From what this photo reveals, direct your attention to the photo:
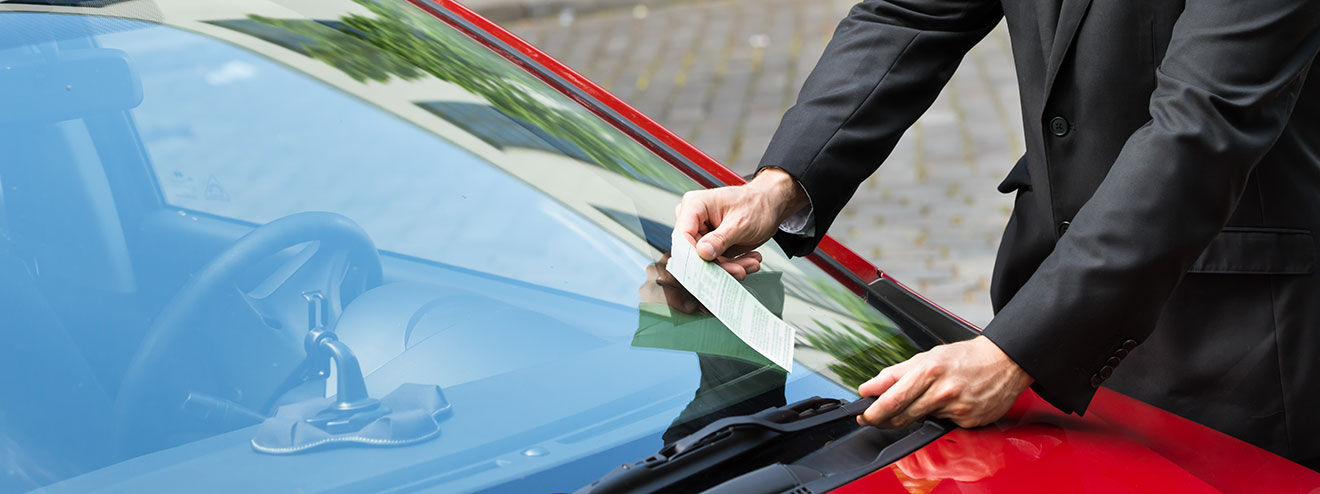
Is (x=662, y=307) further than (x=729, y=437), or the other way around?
(x=662, y=307)

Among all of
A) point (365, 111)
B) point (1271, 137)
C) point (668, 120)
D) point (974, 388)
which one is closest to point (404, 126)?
point (365, 111)

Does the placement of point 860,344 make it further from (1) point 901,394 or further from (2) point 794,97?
(2) point 794,97

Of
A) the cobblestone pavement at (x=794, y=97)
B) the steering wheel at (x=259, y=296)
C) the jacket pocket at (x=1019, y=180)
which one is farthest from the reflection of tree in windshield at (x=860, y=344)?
the cobblestone pavement at (x=794, y=97)

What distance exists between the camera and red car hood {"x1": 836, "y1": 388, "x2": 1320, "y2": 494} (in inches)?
52.6

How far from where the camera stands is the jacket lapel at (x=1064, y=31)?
5.04ft

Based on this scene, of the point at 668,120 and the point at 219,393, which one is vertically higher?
the point at 219,393

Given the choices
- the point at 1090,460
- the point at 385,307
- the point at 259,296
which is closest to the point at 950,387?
the point at 1090,460

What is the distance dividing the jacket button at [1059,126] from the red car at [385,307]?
0.31 meters

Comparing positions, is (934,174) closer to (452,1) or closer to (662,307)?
(452,1)

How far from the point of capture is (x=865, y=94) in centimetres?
180

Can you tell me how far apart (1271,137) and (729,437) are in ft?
2.30

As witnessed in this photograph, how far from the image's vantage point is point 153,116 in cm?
154

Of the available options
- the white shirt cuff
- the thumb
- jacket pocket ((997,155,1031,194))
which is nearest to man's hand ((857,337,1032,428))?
the thumb

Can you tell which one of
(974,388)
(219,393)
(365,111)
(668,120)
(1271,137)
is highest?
(1271,137)
